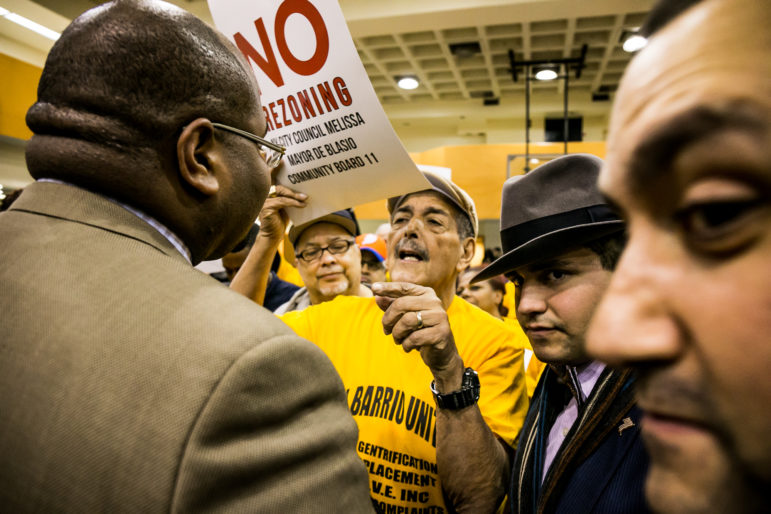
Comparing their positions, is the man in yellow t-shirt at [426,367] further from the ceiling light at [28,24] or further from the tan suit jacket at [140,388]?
the ceiling light at [28,24]

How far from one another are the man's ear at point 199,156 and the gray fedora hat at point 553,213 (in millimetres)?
765

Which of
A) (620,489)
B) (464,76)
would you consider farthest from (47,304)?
(464,76)

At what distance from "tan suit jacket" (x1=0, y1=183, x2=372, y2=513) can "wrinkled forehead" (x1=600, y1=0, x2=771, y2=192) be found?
0.53m

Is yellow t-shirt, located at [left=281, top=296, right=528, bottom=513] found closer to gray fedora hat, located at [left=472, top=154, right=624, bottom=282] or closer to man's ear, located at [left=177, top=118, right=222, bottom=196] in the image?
gray fedora hat, located at [left=472, top=154, right=624, bottom=282]

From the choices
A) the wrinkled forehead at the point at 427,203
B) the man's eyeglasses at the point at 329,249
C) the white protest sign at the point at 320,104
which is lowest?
the man's eyeglasses at the point at 329,249

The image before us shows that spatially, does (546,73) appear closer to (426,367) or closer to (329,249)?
(329,249)

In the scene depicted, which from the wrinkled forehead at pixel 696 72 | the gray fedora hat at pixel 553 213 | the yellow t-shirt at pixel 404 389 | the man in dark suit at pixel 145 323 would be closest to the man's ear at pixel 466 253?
the yellow t-shirt at pixel 404 389

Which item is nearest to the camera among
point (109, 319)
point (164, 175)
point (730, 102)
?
point (730, 102)

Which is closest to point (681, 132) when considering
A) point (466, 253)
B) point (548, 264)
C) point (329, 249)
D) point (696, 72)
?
point (696, 72)

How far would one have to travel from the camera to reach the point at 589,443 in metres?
1.04

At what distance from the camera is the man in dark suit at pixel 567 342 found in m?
1.00

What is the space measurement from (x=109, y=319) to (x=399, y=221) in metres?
1.39

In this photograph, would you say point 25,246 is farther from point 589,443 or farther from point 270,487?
point 589,443

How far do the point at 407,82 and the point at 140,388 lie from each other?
10.7 meters
